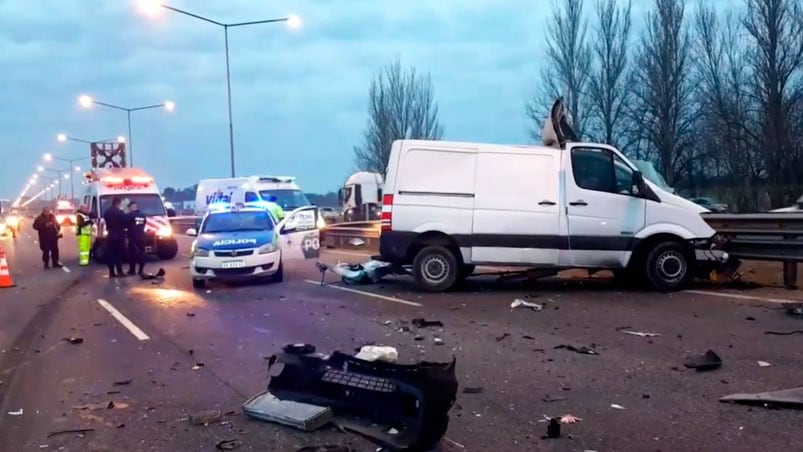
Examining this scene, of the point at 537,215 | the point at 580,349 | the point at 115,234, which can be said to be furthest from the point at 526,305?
the point at 115,234

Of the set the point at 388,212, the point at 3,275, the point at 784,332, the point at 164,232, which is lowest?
the point at 3,275

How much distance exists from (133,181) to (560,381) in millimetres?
19647

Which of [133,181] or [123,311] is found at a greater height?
[133,181]

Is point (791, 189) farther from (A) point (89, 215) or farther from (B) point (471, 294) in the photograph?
(A) point (89, 215)

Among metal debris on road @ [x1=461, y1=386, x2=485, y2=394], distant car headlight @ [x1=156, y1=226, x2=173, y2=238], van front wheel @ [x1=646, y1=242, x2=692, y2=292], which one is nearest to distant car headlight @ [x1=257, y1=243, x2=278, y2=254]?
van front wheel @ [x1=646, y1=242, x2=692, y2=292]

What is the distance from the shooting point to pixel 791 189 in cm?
3056

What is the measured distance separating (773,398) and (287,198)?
90.9ft

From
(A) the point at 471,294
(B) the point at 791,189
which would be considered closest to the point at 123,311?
(A) the point at 471,294

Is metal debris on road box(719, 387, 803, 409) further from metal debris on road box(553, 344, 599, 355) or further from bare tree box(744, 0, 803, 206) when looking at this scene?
bare tree box(744, 0, 803, 206)

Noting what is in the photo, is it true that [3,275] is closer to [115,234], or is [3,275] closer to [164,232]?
[115,234]

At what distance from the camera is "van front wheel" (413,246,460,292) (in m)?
12.7

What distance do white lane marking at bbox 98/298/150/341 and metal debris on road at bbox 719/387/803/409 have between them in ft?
21.6

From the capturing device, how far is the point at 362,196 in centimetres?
4488

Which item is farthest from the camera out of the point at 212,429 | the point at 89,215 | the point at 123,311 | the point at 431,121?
the point at 431,121
